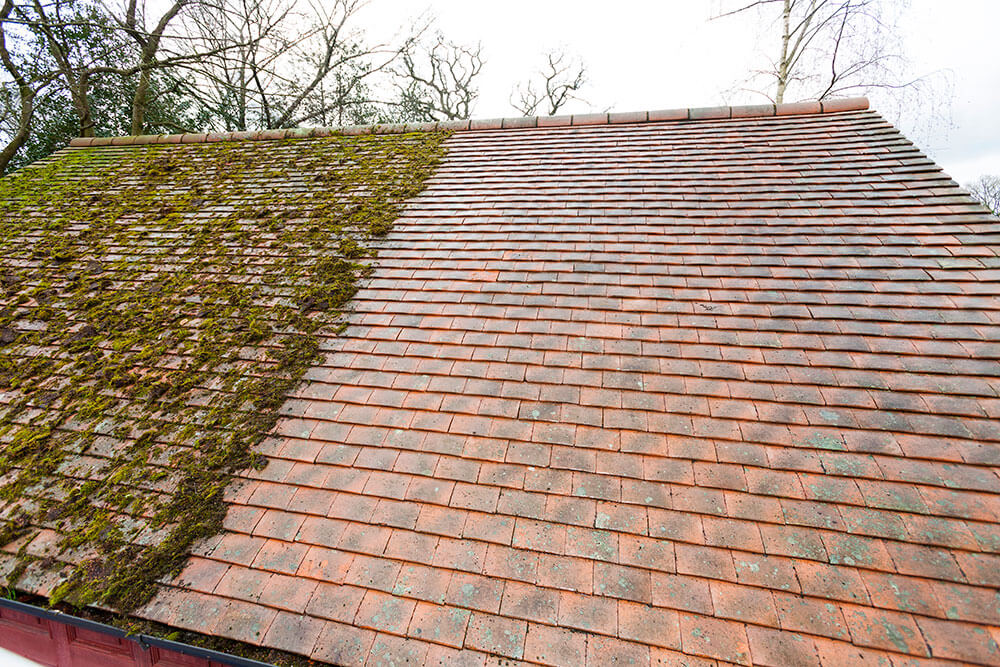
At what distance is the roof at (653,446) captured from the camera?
65.9 inches

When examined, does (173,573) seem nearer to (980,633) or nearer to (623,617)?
(623,617)

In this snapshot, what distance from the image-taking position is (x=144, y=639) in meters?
1.81

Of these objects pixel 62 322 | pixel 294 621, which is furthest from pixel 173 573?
pixel 62 322

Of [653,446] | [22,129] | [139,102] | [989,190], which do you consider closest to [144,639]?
[653,446]

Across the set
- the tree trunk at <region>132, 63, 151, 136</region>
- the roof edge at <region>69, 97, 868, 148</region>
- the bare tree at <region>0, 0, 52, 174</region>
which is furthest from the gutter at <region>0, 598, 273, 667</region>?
the tree trunk at <region>132, 63, 151, 136</region>

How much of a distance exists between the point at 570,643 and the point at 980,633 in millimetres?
1483

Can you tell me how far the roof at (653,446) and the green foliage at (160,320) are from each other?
0.21m

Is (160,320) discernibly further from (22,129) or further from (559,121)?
(22,129)

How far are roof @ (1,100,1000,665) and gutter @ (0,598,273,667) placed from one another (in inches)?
3.1

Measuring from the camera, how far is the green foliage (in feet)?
7.42

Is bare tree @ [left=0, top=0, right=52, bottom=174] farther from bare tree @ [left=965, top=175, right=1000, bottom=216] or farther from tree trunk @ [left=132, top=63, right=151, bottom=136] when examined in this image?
bare tree @ [left=965, top=175, right=1000, bottom=216]

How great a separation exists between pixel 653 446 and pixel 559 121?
451 cm

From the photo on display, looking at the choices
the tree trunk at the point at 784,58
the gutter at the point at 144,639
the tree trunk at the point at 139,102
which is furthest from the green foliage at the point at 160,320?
the tree trunk at the point at 784,58

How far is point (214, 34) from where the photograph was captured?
11516 millimetres
